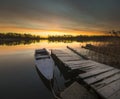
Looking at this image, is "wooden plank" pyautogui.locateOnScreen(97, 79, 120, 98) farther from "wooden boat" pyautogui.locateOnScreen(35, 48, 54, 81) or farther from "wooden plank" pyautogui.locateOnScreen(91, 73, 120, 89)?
"wooden boat" pyautogui.locateOnScreen(35, 48, 54, 81)

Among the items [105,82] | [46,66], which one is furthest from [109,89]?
[46,66]

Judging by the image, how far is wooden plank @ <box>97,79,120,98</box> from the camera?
8.01 metres

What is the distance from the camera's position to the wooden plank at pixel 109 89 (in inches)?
316

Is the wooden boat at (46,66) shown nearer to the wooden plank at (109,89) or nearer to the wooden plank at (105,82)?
the wooden plank at (105,82)

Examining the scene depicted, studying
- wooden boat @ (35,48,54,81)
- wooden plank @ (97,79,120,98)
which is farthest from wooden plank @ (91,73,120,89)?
wooden boat @ (35,48,54,81)

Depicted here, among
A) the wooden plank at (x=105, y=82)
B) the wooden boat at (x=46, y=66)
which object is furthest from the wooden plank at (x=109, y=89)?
the wooden boat at (x=46, y=66)

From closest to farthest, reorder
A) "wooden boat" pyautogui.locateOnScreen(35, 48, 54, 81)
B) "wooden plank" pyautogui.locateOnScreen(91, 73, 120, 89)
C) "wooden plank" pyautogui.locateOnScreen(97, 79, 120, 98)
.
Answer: "wooden plank" pyautogui.locateOnScreen(97, 79, 120, 98)
"wooden plank" pyautogui.locateOnScreen(91, 73, 120, 89)
"wooden boat" pyautogui.locateOnScreen(35, 48, 54, 81)

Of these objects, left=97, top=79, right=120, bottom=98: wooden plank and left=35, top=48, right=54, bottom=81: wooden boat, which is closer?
left=97, top=79, right=120, bottom=98: wooden plank

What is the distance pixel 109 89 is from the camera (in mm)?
8539

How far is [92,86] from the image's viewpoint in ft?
29.6

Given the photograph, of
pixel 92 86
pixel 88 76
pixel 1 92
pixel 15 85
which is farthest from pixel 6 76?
pixel 92 86

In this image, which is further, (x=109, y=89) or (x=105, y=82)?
(x=105, y=82)

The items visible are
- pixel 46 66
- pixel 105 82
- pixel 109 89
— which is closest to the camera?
pixel 109 89

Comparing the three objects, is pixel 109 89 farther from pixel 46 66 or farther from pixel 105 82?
pixel 46 66
